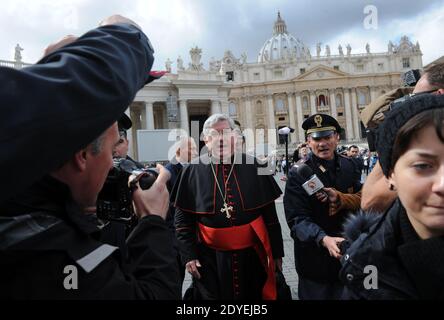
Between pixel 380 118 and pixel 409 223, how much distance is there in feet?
3.38

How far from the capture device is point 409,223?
1397mm

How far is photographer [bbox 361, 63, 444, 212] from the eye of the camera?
71.4 inches

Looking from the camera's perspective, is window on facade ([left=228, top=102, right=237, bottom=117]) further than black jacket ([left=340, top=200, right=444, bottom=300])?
Yes

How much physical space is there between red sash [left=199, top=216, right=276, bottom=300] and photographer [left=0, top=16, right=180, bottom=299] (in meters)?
1.87

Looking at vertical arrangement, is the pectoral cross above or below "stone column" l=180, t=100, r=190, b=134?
below

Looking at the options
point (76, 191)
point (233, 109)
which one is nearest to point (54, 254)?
point (76, 191)

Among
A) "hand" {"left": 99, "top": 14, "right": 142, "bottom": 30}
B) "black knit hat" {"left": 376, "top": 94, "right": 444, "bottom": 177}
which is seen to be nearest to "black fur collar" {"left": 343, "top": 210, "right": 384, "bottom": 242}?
"black knit hat" {"left": 376, "top": 94, "right": 444, "bottom": 177}

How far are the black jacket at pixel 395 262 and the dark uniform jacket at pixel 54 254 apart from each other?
31.6 inches

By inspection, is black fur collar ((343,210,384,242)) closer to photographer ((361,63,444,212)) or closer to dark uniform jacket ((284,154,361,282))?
photographer ((361,63,444,212))

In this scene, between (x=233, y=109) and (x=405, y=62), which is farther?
(x=233, y=109)

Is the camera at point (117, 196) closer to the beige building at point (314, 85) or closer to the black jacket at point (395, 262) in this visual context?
the black jacket at point (395, 262)

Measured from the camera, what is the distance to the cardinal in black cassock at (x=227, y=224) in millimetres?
3162

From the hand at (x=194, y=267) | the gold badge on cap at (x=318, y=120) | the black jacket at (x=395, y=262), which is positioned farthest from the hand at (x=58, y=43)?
the gold badge on cap at (x=318, y=120)

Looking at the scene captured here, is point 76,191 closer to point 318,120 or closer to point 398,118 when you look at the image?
point 398,118
